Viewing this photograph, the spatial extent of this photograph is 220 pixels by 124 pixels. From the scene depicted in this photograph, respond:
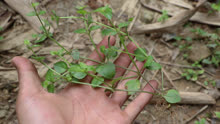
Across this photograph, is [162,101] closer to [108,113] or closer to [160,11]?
[108,113]

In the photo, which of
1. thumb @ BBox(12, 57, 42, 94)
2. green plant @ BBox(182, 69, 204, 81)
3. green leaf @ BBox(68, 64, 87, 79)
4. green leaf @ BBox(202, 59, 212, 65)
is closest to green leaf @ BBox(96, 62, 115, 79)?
green leaf @ BBox(68, 64, 87, 79)

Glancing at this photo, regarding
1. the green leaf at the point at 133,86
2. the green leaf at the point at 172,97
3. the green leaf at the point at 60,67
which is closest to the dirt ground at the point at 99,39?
the green leaf at the point at 172,97

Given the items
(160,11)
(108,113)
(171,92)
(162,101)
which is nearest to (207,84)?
(162,101)

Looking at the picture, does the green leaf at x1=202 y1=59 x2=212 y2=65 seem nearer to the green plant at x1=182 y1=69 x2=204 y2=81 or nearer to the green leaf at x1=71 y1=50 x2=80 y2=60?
the green plant at x1=182 y1=69 x2=204 y2=81

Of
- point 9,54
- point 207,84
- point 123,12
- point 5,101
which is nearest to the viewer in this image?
point 5,101

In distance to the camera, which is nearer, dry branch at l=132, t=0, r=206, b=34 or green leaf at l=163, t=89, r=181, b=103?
green leaf at l=163, t=89, r=181, b=103
